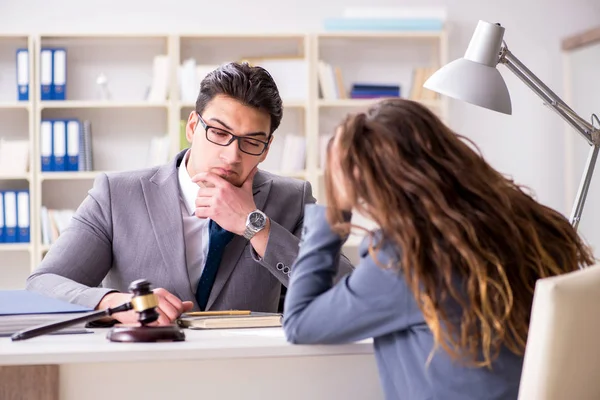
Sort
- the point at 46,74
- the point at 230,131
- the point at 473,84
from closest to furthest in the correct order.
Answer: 1. the point at 473,84
2. the point at 230,131
3. the point at 46,74

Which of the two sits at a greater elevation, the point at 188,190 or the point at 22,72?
the point at 22,72

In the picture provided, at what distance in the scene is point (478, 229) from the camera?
128 cm

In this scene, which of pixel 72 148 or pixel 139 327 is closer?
pixel 139 327

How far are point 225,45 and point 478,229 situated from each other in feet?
12.4

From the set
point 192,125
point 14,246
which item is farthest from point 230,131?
point 14,246

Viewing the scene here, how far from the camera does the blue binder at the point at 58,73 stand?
4.55 metres

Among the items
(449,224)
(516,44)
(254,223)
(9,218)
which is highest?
(516,44)

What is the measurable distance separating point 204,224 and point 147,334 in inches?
29.0

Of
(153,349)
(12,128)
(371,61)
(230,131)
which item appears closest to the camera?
(153,349)

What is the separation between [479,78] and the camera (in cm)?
179

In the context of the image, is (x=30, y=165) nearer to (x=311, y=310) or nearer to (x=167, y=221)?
(x=167, y=221)

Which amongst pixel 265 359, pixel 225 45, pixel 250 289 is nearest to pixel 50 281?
pixel 250 289

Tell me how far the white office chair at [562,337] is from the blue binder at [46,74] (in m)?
3.79

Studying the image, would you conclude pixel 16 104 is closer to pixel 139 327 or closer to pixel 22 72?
pixel 22 72
